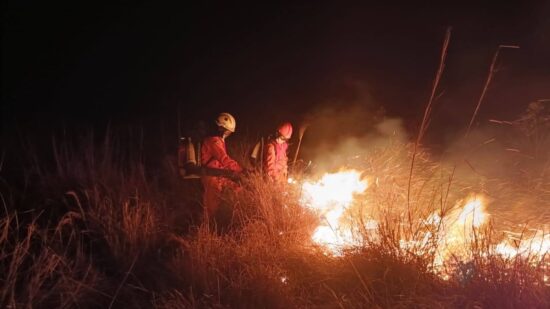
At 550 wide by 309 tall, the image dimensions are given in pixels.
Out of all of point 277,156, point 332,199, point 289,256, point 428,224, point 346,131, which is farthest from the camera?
point 346,131

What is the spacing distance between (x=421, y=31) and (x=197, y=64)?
25.6 ft

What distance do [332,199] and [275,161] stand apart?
3.02ft

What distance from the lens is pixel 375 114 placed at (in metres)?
8.66

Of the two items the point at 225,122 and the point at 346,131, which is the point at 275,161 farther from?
the point at 346,131

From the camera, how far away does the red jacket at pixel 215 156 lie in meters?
5.82

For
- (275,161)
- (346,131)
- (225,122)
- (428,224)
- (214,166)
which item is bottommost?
(428,224)

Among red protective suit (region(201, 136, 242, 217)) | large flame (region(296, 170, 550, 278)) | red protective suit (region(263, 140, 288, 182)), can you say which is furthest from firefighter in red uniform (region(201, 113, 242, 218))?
large flame (region(296, 170, 550, 278))

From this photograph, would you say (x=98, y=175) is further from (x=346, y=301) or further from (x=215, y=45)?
(x=215, y=45)

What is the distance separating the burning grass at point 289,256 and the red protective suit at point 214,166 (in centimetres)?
21

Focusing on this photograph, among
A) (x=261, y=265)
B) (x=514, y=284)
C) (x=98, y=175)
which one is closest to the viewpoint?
(x=514, y=284)

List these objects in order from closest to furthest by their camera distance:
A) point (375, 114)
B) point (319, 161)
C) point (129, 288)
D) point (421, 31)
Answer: point (129, 288) < point (319, 161) < point (375, 114) < point (421, 31)

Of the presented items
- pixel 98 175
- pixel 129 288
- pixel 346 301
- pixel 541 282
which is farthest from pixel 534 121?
pixel 98 175

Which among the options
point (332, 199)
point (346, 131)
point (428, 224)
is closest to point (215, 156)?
point (332, 199)

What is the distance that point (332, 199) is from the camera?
5.50 meters
